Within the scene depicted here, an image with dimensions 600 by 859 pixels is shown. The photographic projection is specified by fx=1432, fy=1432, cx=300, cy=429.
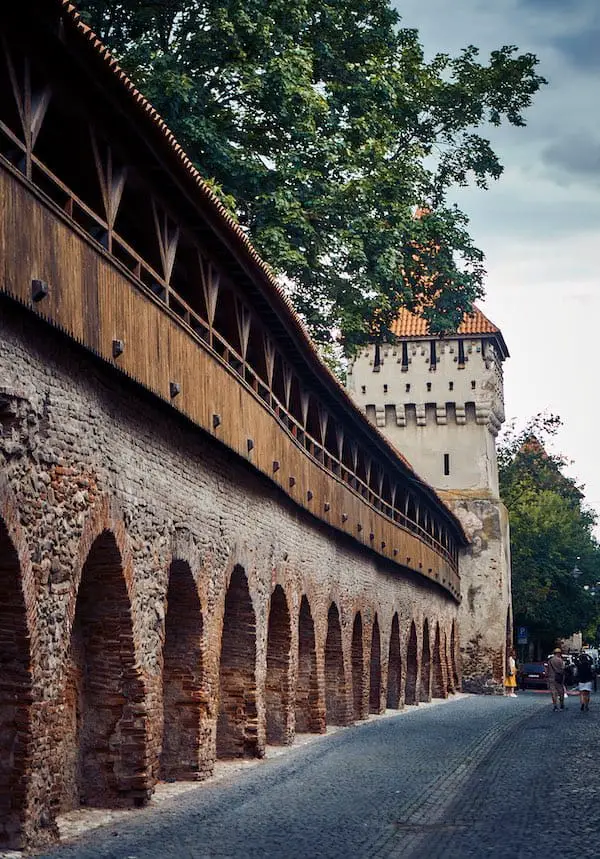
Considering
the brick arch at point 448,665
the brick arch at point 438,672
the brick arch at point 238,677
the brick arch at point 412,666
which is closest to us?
the brick arch at point 238,677

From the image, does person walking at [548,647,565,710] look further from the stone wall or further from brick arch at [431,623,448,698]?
the stone wall

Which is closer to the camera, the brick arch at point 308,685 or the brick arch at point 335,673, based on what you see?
the brick arch at point 308,685

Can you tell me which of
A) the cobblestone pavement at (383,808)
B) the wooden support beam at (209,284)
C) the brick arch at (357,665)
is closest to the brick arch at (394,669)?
the brick arch at (357,665)

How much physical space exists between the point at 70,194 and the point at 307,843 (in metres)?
5.38

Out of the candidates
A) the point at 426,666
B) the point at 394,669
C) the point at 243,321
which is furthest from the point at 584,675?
the point at 243,321

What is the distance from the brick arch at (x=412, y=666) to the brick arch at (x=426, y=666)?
141cm

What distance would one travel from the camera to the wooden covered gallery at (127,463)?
10.2m

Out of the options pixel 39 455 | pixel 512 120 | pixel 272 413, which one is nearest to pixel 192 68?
→ pixel 512 120

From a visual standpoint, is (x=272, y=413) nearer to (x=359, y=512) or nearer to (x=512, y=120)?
(x=359, y=512)

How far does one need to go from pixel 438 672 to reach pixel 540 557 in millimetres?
18698

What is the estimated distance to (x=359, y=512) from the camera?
26.4m

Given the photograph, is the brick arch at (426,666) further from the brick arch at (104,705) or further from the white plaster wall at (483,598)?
the brick arch at (104,705)

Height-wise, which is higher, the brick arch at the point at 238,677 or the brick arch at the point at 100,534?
the brick arch at the point at 100,534

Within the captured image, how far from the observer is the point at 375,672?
30.0 m
